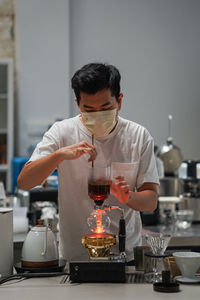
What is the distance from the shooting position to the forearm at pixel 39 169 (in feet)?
7.15

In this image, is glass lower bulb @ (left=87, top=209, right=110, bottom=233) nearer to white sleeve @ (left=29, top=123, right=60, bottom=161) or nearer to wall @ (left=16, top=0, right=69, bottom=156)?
white sleeve @ (left=29, top=123, right=60, bottom=161)

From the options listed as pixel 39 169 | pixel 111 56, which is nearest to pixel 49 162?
Answer: pixel 39 169

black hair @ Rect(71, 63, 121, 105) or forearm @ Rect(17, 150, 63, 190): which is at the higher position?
black hair @ Rect(71, 63, 121, 105)

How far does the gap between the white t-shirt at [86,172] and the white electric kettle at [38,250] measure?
0.28 metres

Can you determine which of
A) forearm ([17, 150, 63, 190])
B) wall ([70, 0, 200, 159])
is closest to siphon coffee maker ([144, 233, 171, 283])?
forearm ([17, 150, 63, 190])

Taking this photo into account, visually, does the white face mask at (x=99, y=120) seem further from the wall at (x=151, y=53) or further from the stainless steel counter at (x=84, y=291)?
the wall at (x=151, y=53)

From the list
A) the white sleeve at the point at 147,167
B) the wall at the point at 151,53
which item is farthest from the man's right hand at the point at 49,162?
the wall at the point at 151,53

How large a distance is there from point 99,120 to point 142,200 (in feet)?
1.27

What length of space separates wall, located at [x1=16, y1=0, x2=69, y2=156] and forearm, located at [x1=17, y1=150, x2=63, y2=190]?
4236 millimetres

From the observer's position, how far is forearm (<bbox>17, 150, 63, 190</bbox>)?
7.15 ft

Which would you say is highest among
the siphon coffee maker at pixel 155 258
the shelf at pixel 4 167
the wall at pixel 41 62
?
the wall at pixel 41 62

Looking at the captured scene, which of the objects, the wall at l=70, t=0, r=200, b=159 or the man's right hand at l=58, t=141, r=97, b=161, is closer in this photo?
the man's right hand at l=58, t=141, r=97, b=161

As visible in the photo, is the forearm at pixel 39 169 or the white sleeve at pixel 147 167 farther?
the white sleeve at pixel 147 167

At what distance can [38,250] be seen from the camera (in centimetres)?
217
